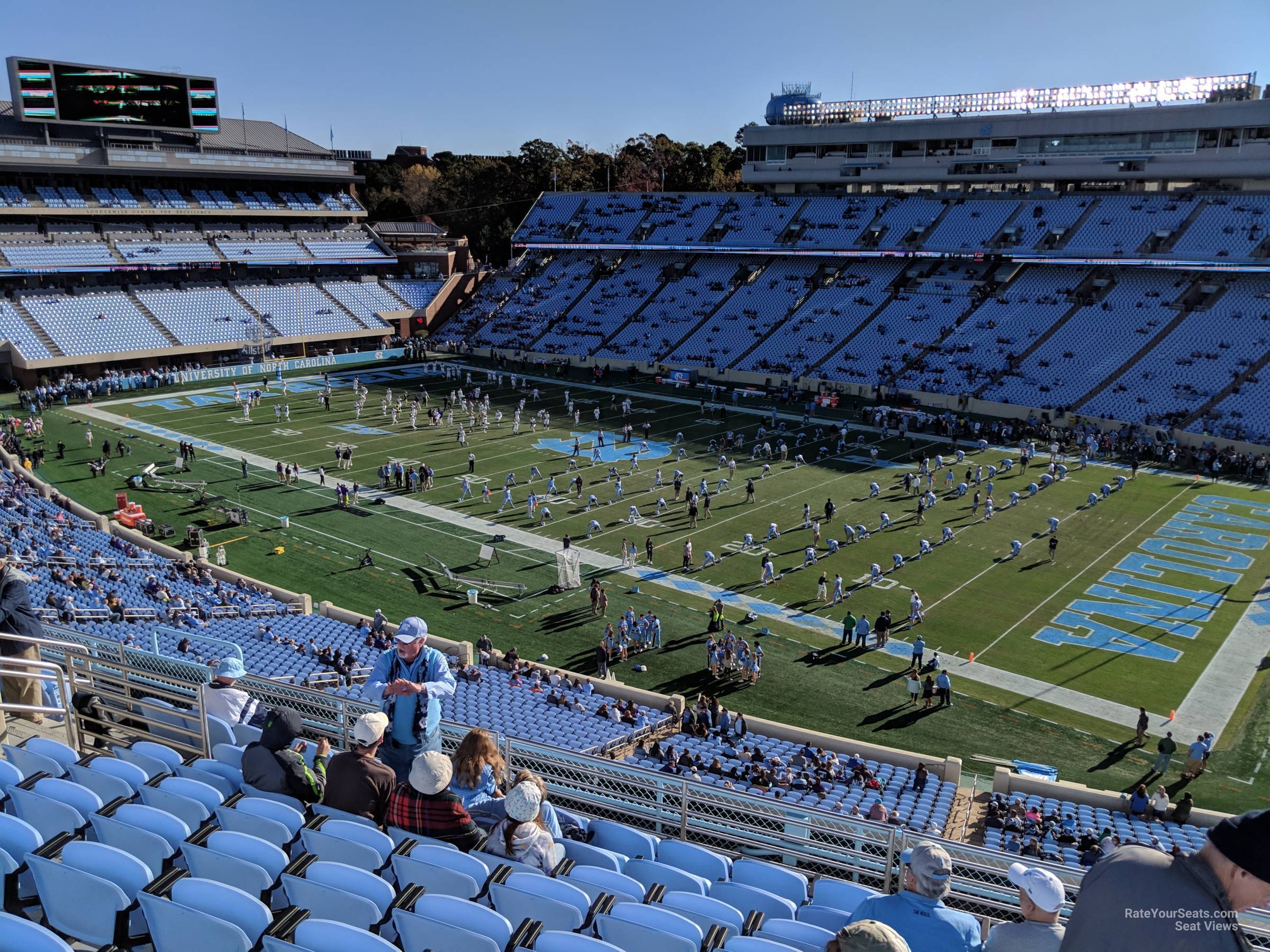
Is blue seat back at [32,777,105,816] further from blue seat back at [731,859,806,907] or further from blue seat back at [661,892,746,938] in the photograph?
blue seat back at [731,859,806,907]

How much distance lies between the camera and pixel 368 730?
6.42 m

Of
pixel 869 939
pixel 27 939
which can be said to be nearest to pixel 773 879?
pixel 869 939

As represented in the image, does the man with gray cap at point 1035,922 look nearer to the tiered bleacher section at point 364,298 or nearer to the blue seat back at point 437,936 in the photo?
the blue seat back at point 437,936

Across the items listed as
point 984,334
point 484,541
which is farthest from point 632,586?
point 984,334

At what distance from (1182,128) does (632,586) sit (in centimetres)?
4655

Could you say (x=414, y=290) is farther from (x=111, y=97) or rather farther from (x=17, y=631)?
(x=17, y=631)

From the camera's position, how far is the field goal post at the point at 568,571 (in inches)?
1045

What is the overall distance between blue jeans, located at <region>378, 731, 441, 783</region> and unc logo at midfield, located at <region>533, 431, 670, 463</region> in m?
31.9

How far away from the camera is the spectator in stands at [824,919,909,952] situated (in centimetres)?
384

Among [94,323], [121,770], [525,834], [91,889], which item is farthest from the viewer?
[94,323]

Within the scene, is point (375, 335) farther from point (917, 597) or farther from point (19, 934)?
point (19, 934)

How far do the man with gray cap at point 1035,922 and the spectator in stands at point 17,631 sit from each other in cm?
876

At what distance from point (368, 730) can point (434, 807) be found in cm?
74

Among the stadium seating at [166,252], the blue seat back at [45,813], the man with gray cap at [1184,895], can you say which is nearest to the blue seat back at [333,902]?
the blue seat back at [45,813]
